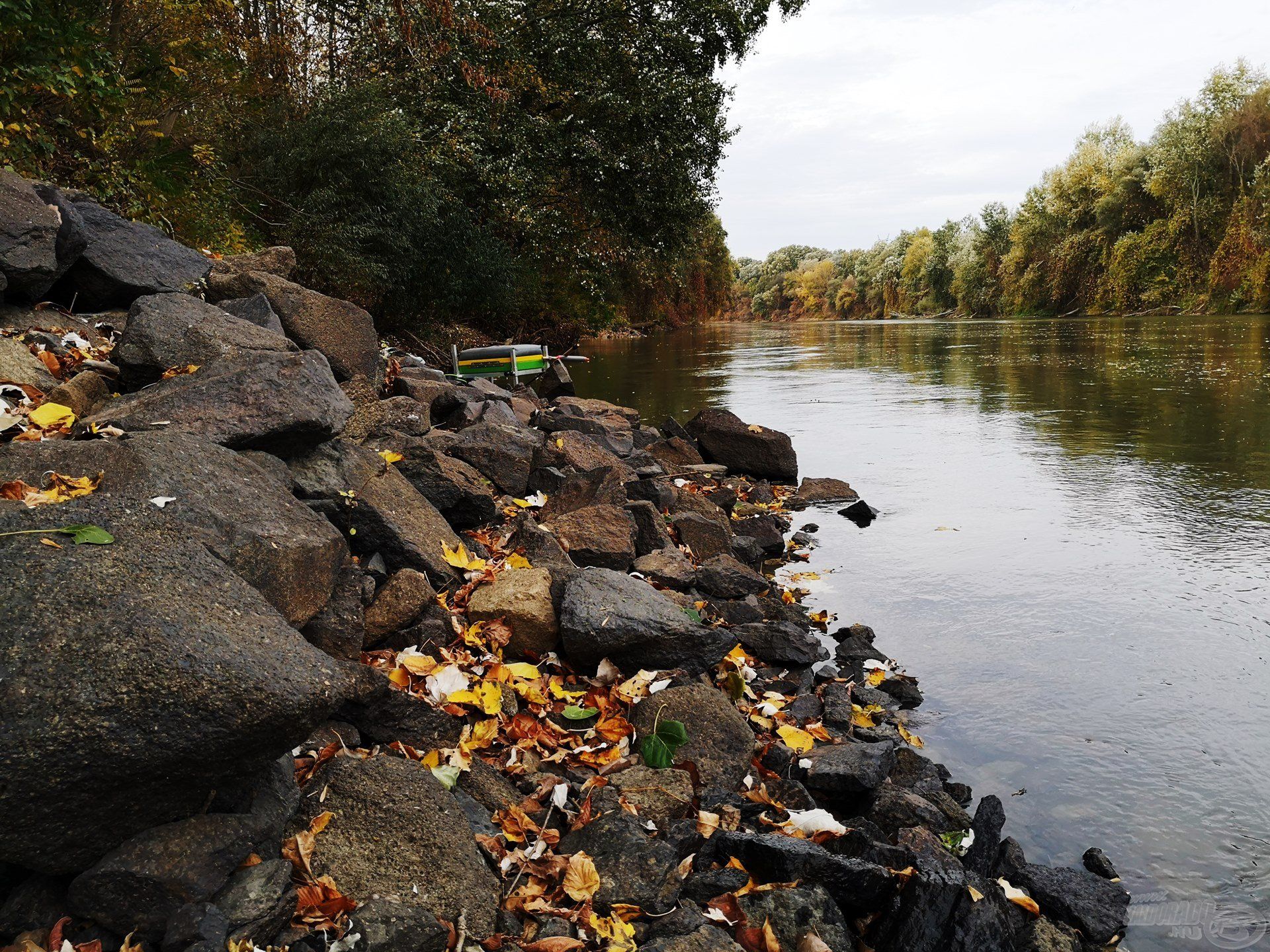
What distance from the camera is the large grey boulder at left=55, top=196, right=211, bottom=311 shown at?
5.89 m

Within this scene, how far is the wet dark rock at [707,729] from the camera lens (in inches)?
137

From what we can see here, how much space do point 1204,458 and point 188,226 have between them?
11.7 m

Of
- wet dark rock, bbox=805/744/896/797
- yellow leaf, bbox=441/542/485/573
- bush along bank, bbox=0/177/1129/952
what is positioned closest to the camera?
bush along bank, bbox=0/177/1129/952

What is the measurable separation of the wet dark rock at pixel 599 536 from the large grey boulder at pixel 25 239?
332 centimetres

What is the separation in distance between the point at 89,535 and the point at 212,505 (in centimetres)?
66

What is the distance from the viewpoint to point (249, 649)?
7.67 ft

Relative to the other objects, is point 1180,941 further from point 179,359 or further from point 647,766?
point 179,359

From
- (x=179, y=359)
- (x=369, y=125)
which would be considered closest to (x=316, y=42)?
(x=369, y=125)

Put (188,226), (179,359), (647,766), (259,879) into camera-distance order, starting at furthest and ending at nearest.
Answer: (188,226) < (179,359) < (647,766) < (259,879)

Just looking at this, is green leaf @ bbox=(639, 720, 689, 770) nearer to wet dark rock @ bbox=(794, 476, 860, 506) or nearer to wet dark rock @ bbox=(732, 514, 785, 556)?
wet dark rock @ bbox=(732, 514, 785, 556)

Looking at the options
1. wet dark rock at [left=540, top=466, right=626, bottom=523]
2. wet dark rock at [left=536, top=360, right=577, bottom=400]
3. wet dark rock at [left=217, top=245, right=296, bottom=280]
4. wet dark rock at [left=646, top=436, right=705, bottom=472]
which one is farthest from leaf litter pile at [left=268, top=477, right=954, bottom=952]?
wet dark rock at [left=536, top=360, right=577, bottom=400]

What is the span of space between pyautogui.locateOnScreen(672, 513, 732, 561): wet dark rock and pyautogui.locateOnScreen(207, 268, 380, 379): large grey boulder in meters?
2.57

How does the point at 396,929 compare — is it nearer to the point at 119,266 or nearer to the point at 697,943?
the point at 697,943

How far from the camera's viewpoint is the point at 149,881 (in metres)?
2.10
